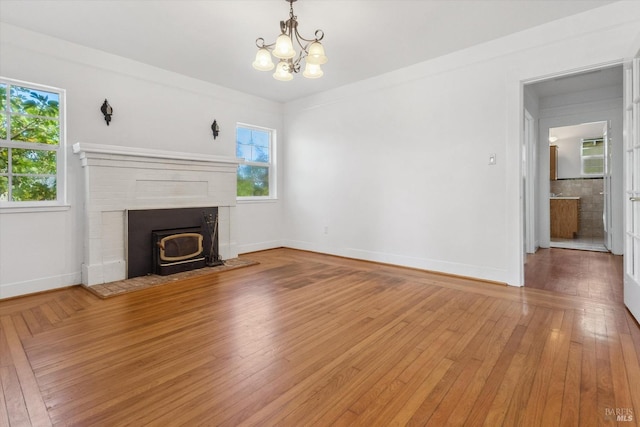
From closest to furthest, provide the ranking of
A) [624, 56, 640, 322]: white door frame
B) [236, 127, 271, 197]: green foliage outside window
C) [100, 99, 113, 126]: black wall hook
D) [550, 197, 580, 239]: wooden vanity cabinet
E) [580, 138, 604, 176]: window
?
[624, 56, 640, 322]: white door frame
[100, 99, 113, 126]: black wall hook
[236, 127, 271, 197]: green foliage outside window
[550, 197, 580, 239]: wooden vanity cabinet
[580, 138, 604, 176]: window

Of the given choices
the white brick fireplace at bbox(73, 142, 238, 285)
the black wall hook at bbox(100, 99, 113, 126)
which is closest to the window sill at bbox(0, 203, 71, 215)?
the white brick fireplace at bbox(73, 142, 238, 285)

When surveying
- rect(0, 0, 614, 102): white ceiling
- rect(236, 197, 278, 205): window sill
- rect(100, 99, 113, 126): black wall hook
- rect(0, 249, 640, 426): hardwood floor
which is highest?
rect(0, 0, 614, 102): white ceiling

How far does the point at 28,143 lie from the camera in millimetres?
3320

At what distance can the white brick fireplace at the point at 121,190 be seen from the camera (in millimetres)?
3482

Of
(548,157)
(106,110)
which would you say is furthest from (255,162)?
(548,157)

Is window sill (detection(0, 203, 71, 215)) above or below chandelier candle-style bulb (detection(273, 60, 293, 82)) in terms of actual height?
below

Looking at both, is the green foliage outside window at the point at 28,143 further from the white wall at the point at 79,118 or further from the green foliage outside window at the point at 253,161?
the green foliage outside window at the point at 253,161

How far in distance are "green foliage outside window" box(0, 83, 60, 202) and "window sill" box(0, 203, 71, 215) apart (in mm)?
124

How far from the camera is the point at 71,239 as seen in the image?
11.7 ft

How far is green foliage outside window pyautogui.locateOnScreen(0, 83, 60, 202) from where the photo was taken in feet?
10.6

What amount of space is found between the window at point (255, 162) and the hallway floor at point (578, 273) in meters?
4.29

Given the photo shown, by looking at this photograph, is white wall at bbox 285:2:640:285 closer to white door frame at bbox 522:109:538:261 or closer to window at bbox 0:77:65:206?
white door frame at bbox 522:109:538:261

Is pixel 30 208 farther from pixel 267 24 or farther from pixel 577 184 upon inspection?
pixel 577 184

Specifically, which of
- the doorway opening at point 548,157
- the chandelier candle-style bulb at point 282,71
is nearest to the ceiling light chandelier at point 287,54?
the chandelier candle-style bulb at point 282,71
